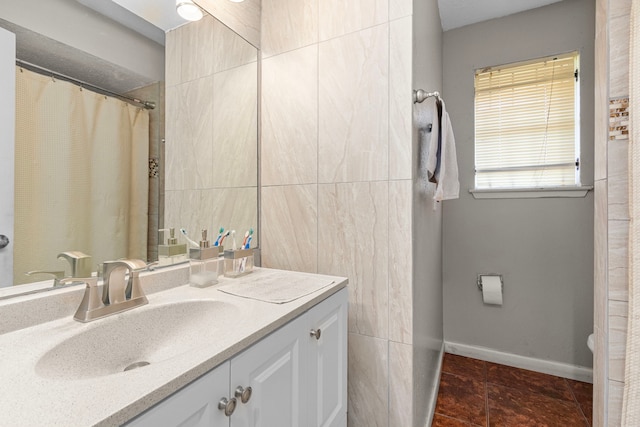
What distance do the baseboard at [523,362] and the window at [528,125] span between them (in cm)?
119

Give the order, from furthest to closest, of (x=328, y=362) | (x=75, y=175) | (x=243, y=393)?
1. (x=328, y=362)
2. (x=75, y=175)
3. (x=243, y=393)

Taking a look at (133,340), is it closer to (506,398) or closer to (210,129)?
(210,129)

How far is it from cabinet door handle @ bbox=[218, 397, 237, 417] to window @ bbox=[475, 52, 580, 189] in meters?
2.19

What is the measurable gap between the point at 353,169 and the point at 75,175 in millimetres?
951

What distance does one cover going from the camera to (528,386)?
1.88 m

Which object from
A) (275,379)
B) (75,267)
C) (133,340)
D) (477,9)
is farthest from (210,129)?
(477,9)

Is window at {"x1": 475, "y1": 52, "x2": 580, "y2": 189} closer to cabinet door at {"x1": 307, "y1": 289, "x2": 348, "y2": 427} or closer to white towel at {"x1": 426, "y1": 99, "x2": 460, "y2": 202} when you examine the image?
white towel at {"x1": 426, "y1": 99, "x2": 460, "y2": 202}

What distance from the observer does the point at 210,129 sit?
133 cm

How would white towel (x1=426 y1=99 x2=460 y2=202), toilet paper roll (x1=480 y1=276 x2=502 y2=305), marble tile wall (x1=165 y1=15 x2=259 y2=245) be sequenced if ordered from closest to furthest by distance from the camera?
marble tile wall (x1=165 y1=15 x2=259 y2=245) → white towel (x1=426 y1=99 x2=460 y2=202) → toilet paper roll (x1=480 y1=276 x2=502 y2=305)

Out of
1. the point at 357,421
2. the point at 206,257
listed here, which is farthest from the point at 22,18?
the point at 357,421

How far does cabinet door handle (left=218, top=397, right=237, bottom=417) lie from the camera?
60cm

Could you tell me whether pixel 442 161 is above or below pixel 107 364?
above

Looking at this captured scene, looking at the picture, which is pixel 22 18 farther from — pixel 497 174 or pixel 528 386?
pixel 528 386

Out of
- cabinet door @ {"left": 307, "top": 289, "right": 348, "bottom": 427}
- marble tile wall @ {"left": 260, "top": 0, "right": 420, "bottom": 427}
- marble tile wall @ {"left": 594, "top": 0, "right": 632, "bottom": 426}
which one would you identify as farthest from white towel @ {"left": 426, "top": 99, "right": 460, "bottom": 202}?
cabinet door @ {"left": 307, "top": 289, "right": 348, "bottom": 427}
